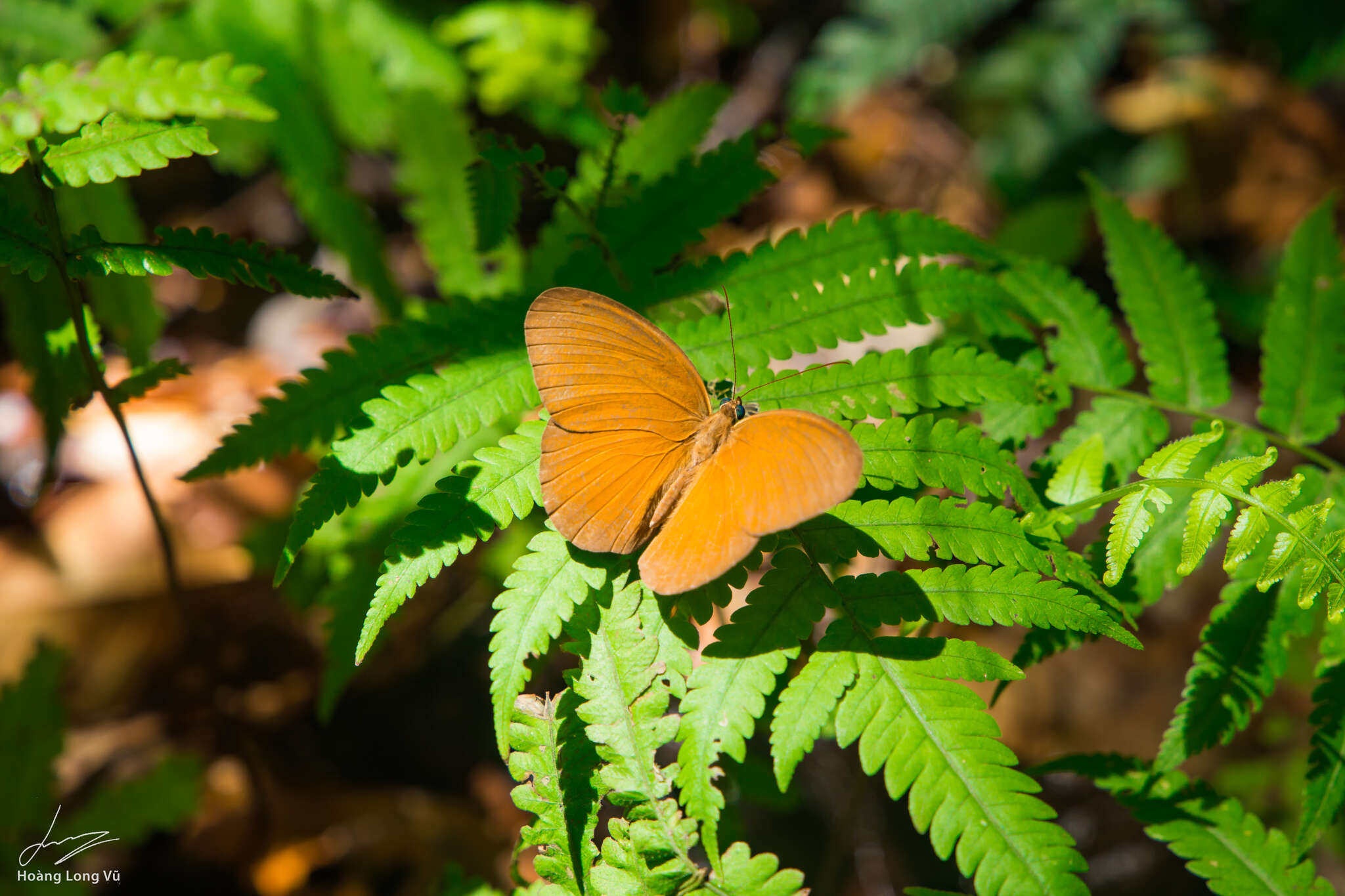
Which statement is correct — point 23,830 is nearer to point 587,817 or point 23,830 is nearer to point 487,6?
point 587,817

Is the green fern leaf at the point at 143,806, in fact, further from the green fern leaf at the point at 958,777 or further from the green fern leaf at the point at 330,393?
the green fern leaf at the point at 958,777

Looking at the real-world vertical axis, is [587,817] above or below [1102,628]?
below

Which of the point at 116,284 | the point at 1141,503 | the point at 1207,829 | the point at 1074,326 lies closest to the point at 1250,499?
the point at 1141,503

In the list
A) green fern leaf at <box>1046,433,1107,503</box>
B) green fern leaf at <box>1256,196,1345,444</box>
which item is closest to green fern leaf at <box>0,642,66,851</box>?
green fern leaf at <box>1046,433,1107,503</box>

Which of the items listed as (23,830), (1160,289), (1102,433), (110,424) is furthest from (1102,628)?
(110,424)

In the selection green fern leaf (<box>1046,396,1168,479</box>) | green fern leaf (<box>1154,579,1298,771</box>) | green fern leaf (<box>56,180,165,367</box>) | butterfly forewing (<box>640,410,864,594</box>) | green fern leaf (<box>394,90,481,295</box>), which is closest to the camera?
butterfly forewing (<box>640,410,864,594</box>)

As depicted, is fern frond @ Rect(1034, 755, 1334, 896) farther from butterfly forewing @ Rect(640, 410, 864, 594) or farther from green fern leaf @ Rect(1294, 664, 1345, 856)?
butterfly forewing @ Rect(640, 410, 864, 594)

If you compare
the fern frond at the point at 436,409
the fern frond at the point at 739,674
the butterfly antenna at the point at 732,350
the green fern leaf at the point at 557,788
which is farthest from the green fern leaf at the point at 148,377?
the fern frond at the point at 739,674
